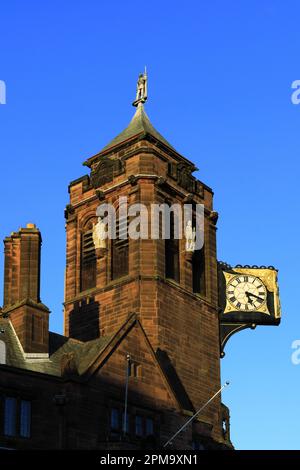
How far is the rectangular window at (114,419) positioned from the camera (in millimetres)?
53250

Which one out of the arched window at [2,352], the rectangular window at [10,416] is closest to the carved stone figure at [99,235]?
the arched window at [2,352]

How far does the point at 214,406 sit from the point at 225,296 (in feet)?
31.3

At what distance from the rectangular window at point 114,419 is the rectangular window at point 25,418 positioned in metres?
5.17

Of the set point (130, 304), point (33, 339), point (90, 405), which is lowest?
point (90, 405)

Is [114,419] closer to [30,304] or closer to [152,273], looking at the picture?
[30,304]

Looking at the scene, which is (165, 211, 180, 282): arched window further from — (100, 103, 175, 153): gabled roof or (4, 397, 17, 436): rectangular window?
(4, 397, 17, 436): rectangular window

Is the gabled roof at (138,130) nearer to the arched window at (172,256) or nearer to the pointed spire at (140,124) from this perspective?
the pointed spire at (140,124)

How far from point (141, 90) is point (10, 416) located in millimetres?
36619

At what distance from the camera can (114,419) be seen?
53469 millimetres
